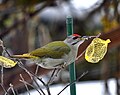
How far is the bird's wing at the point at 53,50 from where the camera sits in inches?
28.3

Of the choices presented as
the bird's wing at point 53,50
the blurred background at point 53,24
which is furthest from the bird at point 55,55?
the blurred background at point 53,24

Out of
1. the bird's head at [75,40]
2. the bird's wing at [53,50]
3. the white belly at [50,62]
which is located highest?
the bird's head at [75,40]

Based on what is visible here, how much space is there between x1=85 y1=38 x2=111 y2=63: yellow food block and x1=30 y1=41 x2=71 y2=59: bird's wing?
0.04m

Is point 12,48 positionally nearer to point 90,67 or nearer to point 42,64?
point 90,67

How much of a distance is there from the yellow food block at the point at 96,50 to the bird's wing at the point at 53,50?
0.13 feet

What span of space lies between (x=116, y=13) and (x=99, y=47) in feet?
3.18

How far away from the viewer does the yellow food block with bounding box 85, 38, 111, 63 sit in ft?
2.45

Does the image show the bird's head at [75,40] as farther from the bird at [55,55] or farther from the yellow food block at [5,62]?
the yellow food block at [5,62]

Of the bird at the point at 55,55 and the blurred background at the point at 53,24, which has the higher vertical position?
the bird at the point at 55,55

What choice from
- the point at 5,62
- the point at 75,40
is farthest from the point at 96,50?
the point at 5,62

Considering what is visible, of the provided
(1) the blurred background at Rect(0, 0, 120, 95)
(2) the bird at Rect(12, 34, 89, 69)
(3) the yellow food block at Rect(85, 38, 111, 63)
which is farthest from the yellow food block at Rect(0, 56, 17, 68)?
(1) the blurred background at Rect(0, 0, 120, 95)

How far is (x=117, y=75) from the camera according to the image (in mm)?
1926

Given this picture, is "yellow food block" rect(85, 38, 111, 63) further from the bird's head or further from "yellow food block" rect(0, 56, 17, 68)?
"yellow food block" rect(0, 56, 17, 68)

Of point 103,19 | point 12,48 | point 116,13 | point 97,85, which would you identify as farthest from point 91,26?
point 116,13
